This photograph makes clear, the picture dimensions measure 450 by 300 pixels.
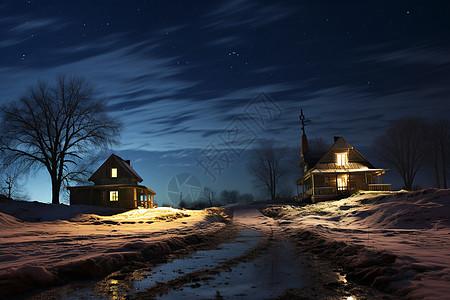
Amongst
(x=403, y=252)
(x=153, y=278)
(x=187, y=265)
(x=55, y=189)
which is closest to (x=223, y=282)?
(x=153, y=278)

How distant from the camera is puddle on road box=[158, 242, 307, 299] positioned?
4214 millimetres

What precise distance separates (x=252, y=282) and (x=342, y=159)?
107 feet

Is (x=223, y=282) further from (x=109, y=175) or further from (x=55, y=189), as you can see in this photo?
(x=109, y=175)

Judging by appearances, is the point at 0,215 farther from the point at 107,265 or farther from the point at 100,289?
the point at 100,289

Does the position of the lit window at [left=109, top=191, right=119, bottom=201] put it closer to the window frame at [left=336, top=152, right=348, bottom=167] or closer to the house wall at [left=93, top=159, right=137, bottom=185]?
the house wall at [left=93, top=159, right=137, bottom=185]

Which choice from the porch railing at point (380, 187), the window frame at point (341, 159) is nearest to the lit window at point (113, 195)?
the window frame at point (341, 159)

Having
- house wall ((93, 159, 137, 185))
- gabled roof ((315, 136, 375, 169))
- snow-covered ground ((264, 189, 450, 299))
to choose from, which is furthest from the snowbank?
gabled roof ((315, 136, 375, 169))

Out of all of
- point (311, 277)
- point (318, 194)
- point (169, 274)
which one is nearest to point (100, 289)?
point (169, 274)

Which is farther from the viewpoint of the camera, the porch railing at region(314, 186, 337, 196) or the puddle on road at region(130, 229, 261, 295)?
the porch railing at region(314, 186, 337, 196)

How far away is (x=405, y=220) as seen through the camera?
14258mm

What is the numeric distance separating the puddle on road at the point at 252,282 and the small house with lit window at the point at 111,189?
32771 millimetres

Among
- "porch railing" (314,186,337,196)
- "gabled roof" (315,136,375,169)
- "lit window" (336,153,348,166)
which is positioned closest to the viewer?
"porch railing" (314,186,337,196)

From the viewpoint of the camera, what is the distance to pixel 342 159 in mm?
35219

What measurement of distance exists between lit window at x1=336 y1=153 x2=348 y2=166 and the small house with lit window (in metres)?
22.1
